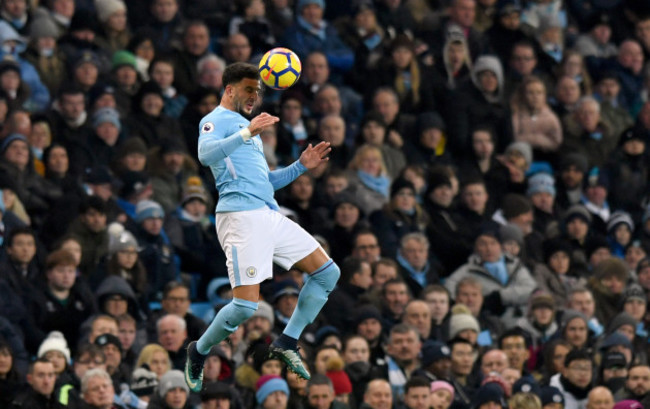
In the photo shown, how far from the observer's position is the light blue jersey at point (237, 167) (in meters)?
14.3

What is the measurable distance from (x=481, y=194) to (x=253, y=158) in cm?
902

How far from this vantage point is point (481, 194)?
23188 millimetres

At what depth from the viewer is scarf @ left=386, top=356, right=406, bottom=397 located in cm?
1962

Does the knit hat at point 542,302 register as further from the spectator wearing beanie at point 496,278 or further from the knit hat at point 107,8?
the knit hat at point 107,8

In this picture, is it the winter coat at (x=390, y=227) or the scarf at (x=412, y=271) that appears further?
the winter coat at (x=390, y=227)

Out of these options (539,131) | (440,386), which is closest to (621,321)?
(440,386)

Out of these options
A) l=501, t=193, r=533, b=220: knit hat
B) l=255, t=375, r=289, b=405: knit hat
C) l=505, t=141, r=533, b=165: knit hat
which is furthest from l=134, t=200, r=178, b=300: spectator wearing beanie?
l=505, t=141, r=533, b=165: knit hat

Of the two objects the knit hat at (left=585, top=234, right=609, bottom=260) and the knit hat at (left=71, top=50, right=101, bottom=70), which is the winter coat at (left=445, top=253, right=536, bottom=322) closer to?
the knit hat at (left=585, top=234, right=609, bottom=260)

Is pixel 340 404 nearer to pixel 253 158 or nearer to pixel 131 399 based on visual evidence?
pixel 131 399

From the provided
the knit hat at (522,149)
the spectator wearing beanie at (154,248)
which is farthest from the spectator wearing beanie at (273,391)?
the knit hat at (522,149)

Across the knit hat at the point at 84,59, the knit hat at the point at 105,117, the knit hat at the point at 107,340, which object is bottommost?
the knit hat at the point at 107,340

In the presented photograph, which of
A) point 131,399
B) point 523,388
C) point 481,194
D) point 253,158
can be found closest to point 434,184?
point 481,194

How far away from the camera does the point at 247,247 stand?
14.5 m

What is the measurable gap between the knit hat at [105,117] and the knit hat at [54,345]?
375 cm
